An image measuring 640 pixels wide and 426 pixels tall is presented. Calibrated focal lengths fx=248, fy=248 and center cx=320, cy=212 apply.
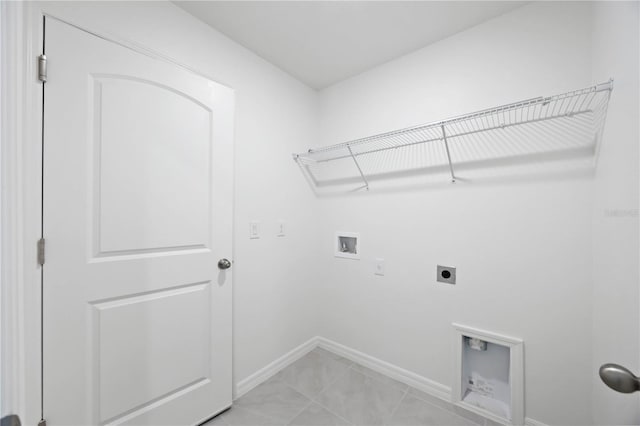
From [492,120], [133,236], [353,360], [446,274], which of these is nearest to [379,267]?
[446,274]

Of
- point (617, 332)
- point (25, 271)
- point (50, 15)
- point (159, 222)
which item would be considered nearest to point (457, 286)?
point (617, 332)

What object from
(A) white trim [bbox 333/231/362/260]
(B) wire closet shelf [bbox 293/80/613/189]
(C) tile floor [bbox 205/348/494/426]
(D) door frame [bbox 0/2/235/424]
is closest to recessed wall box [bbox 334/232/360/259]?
(A) white trim [bbox 333/231/362/260]

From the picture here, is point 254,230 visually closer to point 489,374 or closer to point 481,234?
point 481,234

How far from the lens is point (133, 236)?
1235 millimetres

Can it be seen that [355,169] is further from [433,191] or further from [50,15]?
[50,15]

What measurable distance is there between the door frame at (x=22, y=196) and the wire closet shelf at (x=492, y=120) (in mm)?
1145

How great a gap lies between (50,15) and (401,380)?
2788 millimetres

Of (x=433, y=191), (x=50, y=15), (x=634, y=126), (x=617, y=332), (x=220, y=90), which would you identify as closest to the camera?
(x=634, y=126)

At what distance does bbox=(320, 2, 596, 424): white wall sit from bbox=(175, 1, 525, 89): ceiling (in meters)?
0.12

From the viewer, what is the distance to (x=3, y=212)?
25.4 inches

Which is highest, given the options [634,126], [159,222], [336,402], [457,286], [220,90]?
[220,90]

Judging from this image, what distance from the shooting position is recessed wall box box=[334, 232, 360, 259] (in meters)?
2.11

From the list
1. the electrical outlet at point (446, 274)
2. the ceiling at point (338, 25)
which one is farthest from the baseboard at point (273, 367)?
the ceiling at point (338, 25)

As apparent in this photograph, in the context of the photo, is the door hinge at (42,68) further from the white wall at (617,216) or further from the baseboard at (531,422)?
the baseboard at (531,422)
